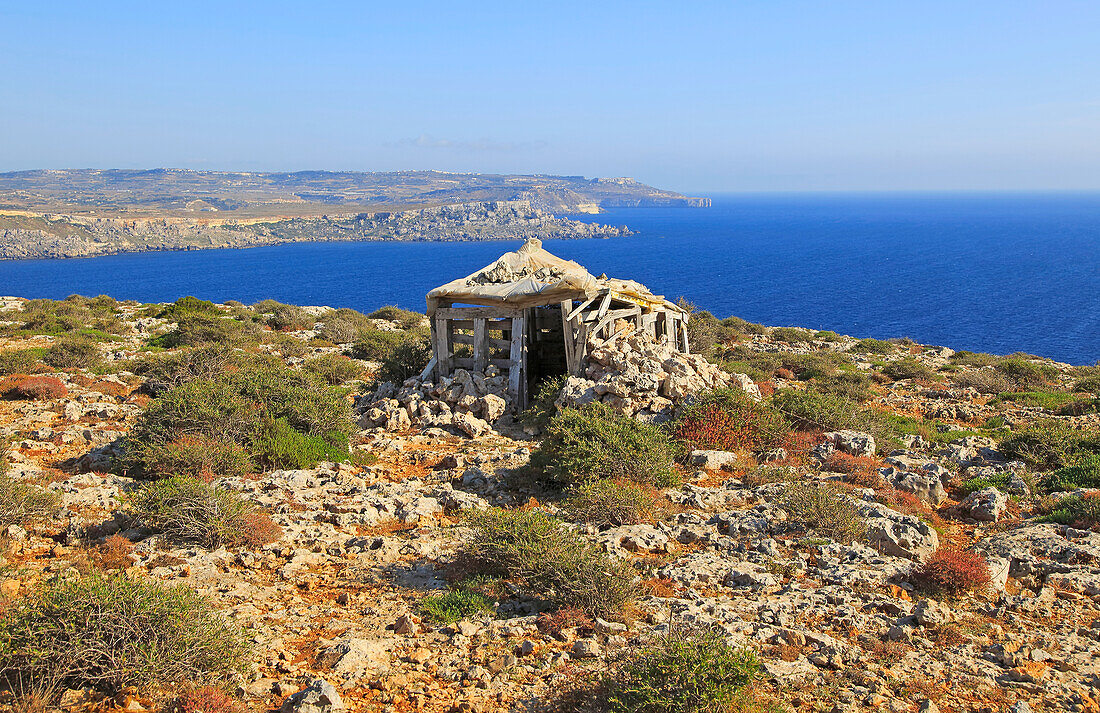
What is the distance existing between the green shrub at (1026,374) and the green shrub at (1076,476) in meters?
11.9

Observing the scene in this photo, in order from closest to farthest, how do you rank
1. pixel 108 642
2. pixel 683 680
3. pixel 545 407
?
pixel 683 680 < pixel 108 642 < pixel 545 407

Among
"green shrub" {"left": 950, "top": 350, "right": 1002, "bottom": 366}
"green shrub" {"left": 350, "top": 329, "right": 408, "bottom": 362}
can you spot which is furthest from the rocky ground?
"green shrub" {"left": 950, "top": 350, "right": 1002, "bottom": 366}

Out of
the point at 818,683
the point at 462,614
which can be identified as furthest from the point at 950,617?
the point at 462,614

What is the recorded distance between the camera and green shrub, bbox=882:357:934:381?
2273cm

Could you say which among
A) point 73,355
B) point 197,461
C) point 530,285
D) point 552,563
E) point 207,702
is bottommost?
point 73,355

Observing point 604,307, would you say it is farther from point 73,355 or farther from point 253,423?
point 73,355

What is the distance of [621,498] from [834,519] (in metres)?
2.78

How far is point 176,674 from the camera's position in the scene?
5.49 m

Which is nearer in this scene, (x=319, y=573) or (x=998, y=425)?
(x=319, y=573)

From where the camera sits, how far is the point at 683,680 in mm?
5121

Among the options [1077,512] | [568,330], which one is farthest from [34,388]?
[1077,512]

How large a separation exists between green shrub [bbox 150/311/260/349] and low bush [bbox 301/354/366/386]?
438 cm

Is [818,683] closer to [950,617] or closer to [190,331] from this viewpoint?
[950,617]

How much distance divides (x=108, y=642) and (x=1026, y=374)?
26.3 meters
